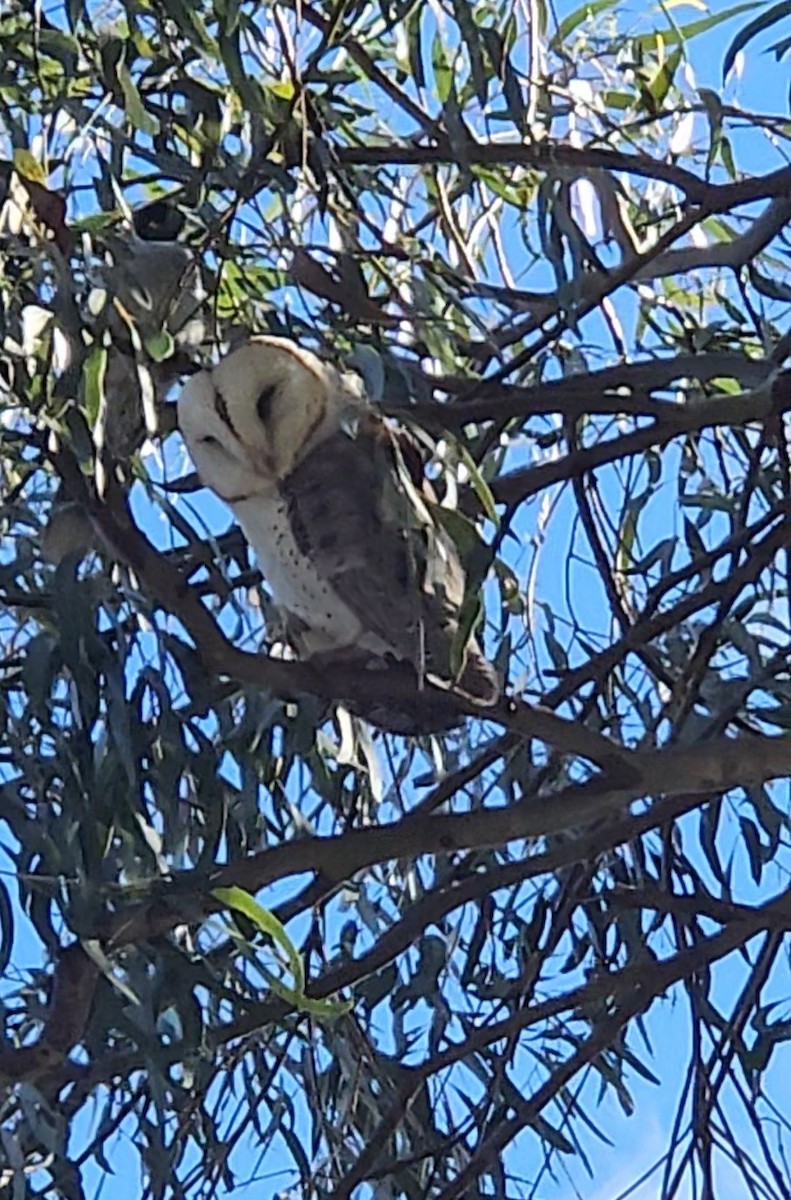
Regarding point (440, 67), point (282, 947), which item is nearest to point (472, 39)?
point (440, 67)

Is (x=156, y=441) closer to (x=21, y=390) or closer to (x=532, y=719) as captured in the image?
(x=21, y=390)

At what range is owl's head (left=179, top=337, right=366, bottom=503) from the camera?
144 cm

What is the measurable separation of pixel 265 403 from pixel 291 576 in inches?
4.7

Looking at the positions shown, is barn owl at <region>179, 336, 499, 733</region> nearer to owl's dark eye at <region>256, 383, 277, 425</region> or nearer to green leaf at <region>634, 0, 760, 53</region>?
owl's dark eye at <region>256, 383, 277, 425</region>

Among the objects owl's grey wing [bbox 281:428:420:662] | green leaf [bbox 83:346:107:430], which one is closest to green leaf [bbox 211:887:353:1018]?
green leaf [bbox 83:346:107:430]

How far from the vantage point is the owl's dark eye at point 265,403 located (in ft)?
4.86

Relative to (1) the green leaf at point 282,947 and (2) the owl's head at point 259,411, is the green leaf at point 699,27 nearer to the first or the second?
(2) the owl's head at point 259,411

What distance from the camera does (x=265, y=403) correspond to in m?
1.50

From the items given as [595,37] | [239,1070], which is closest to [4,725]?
[239,1070]

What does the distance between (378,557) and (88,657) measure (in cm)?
37

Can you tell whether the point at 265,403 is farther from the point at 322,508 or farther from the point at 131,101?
the point at 131,101

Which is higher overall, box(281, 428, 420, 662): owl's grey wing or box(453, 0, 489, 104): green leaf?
box(453, 0, 489, 104): green leaf

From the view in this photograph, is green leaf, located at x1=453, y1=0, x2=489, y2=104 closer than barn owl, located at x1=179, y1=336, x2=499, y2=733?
Yes

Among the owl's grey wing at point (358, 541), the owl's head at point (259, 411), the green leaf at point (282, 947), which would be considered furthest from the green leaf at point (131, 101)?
the green leaf at point (282, 947)
